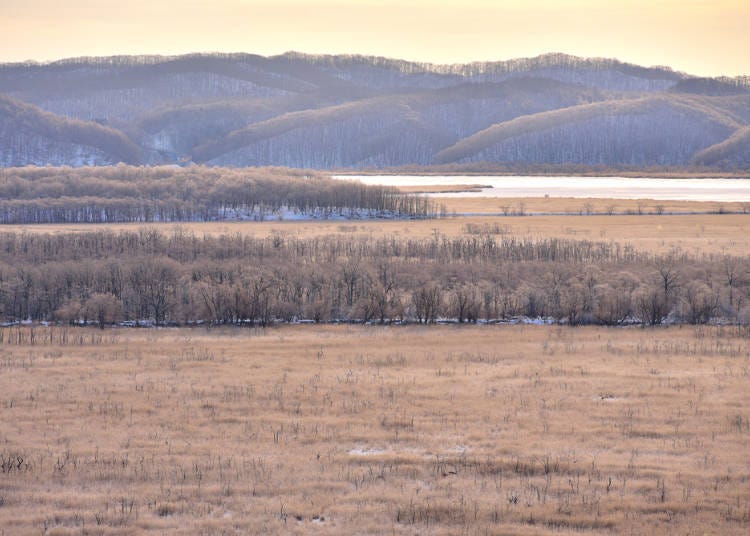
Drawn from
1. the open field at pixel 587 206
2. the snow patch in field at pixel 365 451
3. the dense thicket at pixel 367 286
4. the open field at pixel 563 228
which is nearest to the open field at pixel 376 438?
the snow patch in field at pixel 365 451

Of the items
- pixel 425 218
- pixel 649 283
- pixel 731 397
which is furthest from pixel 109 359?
pixel 425 218

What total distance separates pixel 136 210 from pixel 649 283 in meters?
87.5

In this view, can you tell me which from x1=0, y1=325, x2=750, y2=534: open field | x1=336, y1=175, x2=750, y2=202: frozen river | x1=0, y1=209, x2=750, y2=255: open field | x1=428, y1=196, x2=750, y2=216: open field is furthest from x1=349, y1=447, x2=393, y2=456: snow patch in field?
x1=336, y1=175, x2=750, y2=202: frozen river

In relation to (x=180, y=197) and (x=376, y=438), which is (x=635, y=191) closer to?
(x=180, y=197)

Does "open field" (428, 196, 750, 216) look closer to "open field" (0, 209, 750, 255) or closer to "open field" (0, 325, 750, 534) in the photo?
"open field" (0, 209, 750, 255)

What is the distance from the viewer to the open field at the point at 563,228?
79419 millimetres

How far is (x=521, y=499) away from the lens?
1719 centimetres

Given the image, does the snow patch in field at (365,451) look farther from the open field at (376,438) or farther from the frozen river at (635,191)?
the frozen river at (635,191)

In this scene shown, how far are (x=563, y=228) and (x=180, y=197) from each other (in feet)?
211

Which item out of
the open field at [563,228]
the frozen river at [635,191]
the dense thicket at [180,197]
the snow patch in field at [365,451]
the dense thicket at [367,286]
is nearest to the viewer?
the snow patch in field at [365,451]

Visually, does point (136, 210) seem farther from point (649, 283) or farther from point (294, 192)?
point (649, 283)

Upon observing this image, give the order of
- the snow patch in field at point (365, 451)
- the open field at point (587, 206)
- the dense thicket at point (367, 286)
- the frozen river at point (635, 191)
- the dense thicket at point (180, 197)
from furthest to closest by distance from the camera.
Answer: the frozen river at point (635, 191), the dense thicket at point (180, 197), the open field at point (587, 206), the dense thicket at point (367, 286), the snow patch in field at point (365, 451)

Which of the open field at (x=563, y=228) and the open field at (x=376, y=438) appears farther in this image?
the open field at (x=563, y=228)

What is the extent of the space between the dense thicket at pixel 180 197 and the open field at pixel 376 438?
284ft
